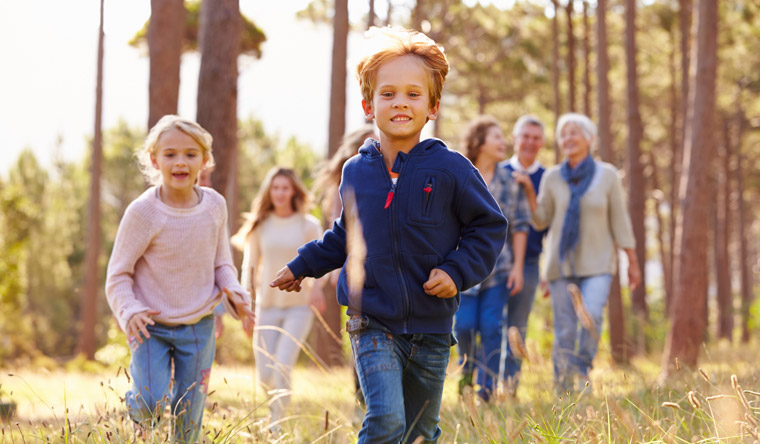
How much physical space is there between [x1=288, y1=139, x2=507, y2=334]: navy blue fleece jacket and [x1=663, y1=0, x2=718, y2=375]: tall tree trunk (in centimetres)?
705

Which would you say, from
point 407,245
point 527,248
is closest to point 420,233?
point 407,245

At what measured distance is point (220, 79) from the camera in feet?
25.1

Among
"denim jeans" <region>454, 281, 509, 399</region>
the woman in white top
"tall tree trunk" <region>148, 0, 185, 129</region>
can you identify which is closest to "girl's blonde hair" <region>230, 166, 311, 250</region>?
the woman in white top

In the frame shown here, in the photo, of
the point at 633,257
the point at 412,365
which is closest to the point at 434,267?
the point at 412,365

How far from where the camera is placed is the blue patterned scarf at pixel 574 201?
653 cm

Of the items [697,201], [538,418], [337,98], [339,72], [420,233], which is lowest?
[538,418]

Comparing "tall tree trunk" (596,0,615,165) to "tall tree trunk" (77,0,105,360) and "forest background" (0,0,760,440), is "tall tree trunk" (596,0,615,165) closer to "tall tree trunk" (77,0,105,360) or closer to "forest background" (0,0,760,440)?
"forest background" (0,0,760,440)

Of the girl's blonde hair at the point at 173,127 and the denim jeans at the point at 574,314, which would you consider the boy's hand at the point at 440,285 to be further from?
the denim jeans at the point at 574,314

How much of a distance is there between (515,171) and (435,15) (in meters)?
15.8

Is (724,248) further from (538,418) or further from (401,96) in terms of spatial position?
(401,96)

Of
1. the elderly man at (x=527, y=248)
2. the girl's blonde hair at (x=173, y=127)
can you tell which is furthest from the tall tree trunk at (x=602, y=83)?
the girl's blonde hair at (x=173, y=127)

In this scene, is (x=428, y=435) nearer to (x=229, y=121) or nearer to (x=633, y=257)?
(x=633, y=257)

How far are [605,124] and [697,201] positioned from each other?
413 cm

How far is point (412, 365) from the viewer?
3014 millimetres
